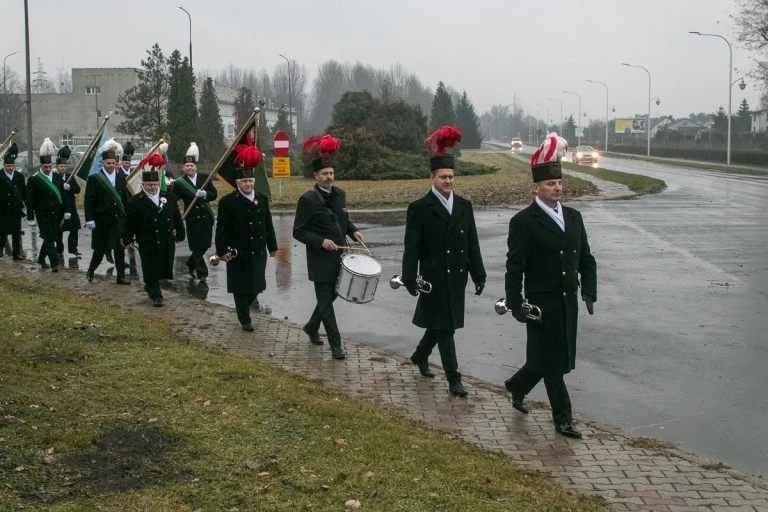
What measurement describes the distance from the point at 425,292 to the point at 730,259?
10.0 m

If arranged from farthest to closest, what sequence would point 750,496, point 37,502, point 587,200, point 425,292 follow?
point 587,200
point 425,292
point 750,496
point 37,502

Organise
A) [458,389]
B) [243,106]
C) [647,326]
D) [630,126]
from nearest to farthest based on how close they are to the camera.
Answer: [458,389] < [647,326] < [243,106] < [630,126]

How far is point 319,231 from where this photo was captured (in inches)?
372

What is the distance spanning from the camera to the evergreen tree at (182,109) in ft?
153

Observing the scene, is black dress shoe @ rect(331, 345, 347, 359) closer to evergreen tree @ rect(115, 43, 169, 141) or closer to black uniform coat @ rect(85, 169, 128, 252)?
black uniform coat @ rect(85, 169, 128, 252)

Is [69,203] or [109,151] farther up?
[109,151]

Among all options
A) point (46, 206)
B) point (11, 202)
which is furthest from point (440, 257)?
point (11, 202)

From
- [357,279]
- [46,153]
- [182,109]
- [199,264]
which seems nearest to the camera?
[357,279]

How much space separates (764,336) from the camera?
1030 centimetres

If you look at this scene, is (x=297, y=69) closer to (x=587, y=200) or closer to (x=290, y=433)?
(x=587, y=200)

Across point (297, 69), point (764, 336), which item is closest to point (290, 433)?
point (764, 336)

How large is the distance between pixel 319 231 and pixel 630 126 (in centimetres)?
16849

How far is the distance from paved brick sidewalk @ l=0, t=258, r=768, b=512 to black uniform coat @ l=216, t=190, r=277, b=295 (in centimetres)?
57

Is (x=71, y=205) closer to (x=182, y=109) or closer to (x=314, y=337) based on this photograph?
(x=314, y=337)
